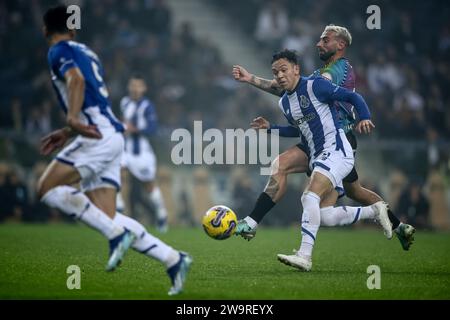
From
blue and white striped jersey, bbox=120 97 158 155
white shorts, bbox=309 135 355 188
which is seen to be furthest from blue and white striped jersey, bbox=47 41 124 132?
blue and white striped jersey, bbox=120 97 158 155

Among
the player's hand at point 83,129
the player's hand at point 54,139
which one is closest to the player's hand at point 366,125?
the player's hand at point 83,129

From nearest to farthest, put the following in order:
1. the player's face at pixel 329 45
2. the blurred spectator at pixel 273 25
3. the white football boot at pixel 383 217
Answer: the white football boot at pixel 383 217, the player's face at pixel 329 45, the blurred spectator at pixel 273 25

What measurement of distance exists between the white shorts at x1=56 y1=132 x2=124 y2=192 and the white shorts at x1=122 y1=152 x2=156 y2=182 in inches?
358

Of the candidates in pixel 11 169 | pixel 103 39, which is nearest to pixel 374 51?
pixel 103 39

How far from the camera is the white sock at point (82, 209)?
766 cm

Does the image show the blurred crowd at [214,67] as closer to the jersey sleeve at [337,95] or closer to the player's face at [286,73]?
the player's face at [286,73]

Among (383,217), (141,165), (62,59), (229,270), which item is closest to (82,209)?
(62,59)

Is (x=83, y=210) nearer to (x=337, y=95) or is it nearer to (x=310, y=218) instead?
(x=310, y=218)

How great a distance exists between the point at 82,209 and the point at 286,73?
341 cm

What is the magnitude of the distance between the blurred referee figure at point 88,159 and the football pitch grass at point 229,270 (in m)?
0.46

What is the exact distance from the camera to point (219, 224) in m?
10.3

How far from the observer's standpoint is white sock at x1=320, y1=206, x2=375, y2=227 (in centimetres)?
1045

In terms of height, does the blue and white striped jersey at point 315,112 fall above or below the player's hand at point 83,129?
above

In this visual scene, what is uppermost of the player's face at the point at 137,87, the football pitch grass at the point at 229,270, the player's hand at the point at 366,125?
the player's face at the point at 137,87
